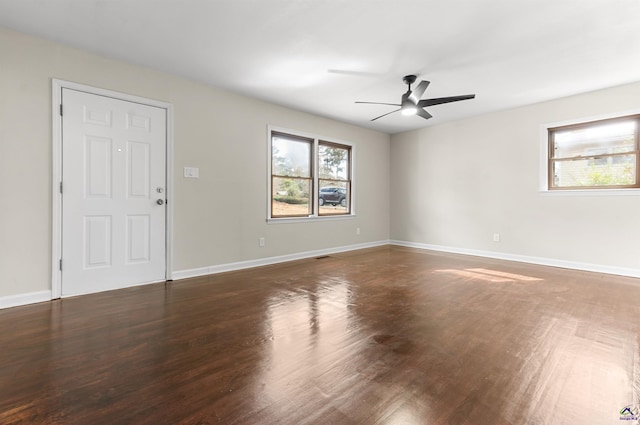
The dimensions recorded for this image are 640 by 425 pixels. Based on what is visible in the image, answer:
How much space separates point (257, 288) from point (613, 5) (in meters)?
4.15

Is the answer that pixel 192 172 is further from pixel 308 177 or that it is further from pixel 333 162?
pixel 333 162

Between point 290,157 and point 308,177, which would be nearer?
point 290,157

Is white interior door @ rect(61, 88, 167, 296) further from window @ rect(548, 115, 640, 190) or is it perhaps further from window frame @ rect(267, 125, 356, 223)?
window @ rect(548, 115, 640, 190)

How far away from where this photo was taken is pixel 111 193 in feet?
11.1

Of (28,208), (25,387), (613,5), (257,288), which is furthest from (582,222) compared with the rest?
(28,208)

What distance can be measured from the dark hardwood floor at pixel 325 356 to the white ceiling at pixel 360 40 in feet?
8.47

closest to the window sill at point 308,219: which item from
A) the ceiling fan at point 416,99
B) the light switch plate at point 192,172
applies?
the light switch plate at point 192,172

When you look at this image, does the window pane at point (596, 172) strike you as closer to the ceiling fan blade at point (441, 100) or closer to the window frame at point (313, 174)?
the ceiling fan blade at point (441, 100)

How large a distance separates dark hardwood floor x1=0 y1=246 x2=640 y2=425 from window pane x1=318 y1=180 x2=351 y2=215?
2.60 metres

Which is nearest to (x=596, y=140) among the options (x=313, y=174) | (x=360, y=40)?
(x=360, y=40)

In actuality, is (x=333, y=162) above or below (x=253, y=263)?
above

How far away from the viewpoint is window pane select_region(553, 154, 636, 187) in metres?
4.11

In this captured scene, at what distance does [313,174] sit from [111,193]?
3163 millimetres

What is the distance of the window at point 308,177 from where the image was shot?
5062 millimetres
